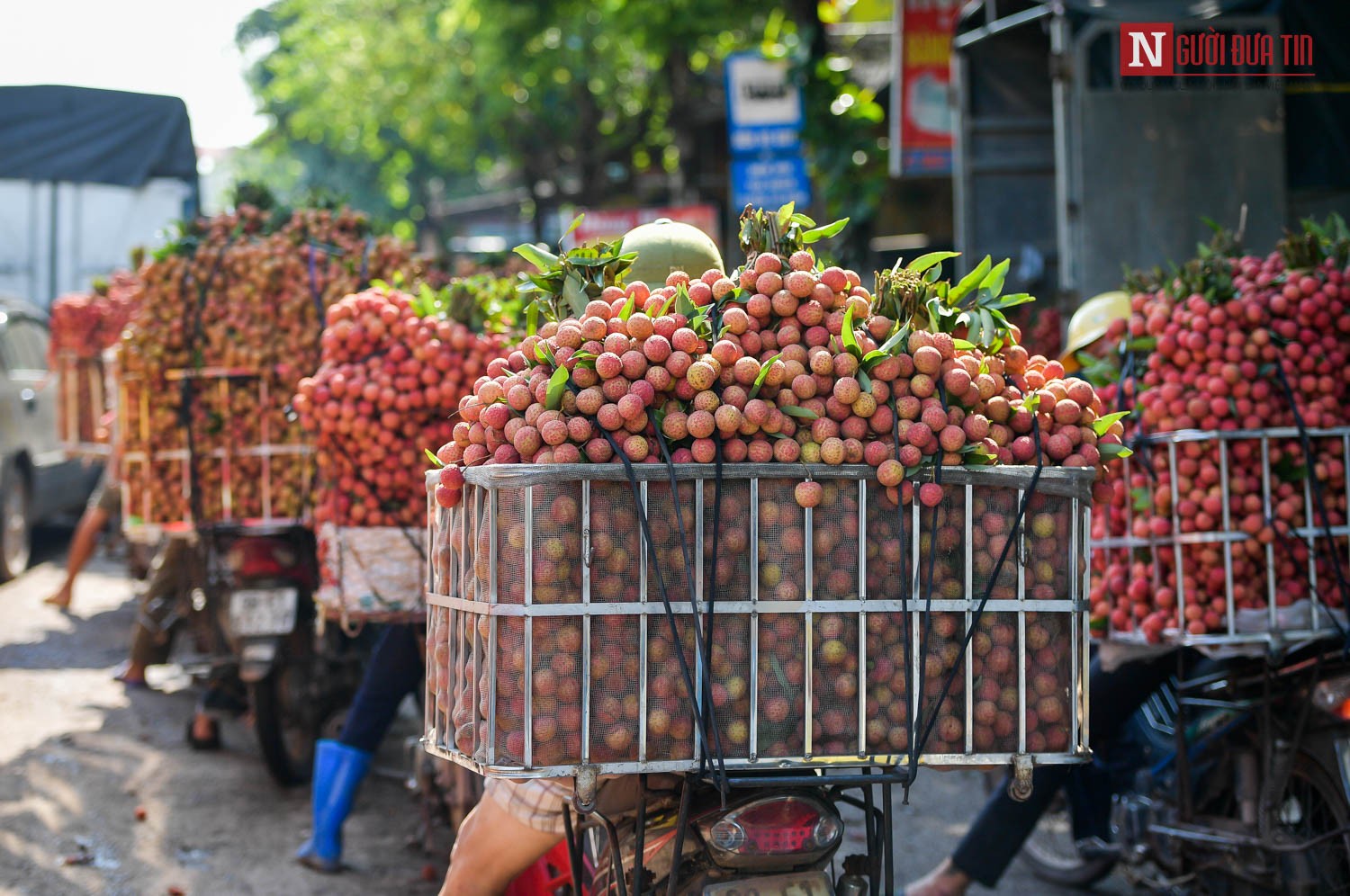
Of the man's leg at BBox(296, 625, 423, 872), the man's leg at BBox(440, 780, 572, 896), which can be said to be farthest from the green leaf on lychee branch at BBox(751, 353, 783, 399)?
the man's leg at BBox(296, 625, 423, 872)

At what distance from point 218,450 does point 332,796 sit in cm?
174

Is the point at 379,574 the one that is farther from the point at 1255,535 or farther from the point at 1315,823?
the point at 1315,823

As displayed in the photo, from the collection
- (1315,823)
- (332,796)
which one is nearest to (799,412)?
(1315,823)

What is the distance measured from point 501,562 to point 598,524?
0.21 m

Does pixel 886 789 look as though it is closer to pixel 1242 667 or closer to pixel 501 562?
pixel 501 562

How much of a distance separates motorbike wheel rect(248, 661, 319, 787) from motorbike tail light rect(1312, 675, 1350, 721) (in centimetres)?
414

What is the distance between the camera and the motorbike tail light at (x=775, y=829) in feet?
8.75

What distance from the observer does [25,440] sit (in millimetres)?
10547

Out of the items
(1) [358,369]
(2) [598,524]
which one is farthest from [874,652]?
(1) [358,369]

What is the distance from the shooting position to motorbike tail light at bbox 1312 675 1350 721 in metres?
3.64

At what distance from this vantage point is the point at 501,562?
248cm

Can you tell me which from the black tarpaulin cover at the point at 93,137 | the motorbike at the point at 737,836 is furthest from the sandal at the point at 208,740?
the black tarpaulin cover at the point at 93,137

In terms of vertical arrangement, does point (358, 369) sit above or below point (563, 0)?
below

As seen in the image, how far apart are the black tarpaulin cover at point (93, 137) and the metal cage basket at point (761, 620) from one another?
909 cm
